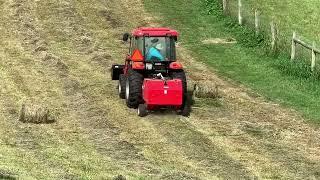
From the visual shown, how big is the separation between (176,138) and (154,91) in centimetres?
216

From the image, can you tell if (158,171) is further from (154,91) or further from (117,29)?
(117,29)

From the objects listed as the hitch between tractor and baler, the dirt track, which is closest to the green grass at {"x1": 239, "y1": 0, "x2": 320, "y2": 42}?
the dirt track

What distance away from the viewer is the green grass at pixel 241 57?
22.9 meters

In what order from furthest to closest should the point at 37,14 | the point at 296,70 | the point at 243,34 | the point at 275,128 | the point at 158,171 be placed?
the point at 37,14 < the point at 243,34 < the point at 296,70 < the point at 275,128 < the point at 158,171

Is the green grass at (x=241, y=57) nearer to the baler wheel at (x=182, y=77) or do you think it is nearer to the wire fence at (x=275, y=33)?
the wire fence at (x=275, y=33)

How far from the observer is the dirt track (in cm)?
1464

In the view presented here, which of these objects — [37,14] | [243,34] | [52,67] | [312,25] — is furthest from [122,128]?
[312,25]

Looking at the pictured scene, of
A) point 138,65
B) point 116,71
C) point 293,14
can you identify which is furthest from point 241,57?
point 293,14

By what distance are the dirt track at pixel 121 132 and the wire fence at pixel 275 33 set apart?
11.7ft

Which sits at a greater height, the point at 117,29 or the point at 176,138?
the point at 117,29

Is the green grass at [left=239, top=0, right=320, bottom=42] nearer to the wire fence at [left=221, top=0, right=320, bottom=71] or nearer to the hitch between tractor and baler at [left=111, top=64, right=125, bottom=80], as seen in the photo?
the wire fence at [left=221, top=0, right=320, bottom=71]

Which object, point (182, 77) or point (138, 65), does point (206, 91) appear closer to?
point (182, 77)

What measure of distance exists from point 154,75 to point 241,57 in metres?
9.49

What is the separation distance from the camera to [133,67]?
19.8 metres
